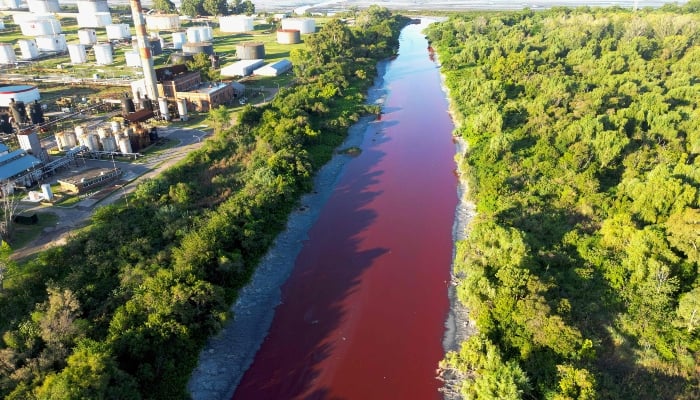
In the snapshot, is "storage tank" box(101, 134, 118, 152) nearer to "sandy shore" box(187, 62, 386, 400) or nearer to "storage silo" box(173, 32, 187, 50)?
"sandy shore" box(187, 62, 386, 400)

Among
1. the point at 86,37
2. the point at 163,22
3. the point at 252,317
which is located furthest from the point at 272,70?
the point at 163,22

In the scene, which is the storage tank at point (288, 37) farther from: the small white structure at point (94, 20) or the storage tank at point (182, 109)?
the storage tank at point (182, 109)

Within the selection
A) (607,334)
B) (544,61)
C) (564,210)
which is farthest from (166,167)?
(544,61)

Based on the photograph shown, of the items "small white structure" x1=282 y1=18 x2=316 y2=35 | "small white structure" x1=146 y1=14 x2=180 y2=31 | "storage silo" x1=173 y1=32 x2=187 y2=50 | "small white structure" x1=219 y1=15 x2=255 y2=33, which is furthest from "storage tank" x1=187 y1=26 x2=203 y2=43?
"small white structure" x1=146 y1=14 x2=180 y2=31

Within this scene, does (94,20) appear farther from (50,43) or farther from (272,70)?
(272,70)

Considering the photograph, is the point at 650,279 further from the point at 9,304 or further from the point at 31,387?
the point at 9,304

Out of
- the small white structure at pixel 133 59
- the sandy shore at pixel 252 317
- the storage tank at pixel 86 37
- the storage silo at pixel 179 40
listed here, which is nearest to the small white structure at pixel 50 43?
the storage tank at pixel 86 37
